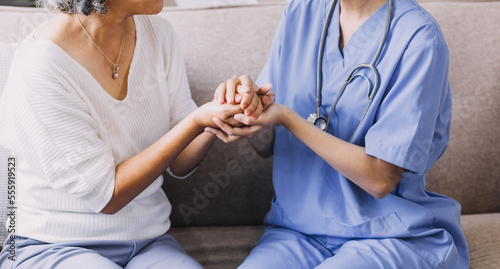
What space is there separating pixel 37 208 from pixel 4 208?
207 mm

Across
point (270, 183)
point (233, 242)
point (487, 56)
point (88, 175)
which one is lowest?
point (233, 242)

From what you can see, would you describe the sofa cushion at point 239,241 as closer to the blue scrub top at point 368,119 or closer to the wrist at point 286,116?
the blue scrub top at point 368,119

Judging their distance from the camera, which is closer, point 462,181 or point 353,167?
point 353,167

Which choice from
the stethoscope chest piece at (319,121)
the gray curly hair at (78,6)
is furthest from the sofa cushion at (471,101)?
the gray curly hair at (78,6)

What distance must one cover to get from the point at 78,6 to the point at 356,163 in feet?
2.19

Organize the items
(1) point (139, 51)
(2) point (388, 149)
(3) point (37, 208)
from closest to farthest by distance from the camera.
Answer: (2) point (388, 149) < (3) point (37, 208) < (1) point (139, 51)

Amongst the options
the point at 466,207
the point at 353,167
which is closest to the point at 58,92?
the point at 353,167

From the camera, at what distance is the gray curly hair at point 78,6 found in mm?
976

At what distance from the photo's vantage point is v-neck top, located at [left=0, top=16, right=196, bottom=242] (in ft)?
3.05

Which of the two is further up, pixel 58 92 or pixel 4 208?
pixel 58 92

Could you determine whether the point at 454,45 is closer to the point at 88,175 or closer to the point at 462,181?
the point at 462,181

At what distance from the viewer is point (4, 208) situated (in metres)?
1.17

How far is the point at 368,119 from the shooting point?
3.25ft

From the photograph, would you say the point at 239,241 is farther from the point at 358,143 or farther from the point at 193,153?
the point at 358,143
